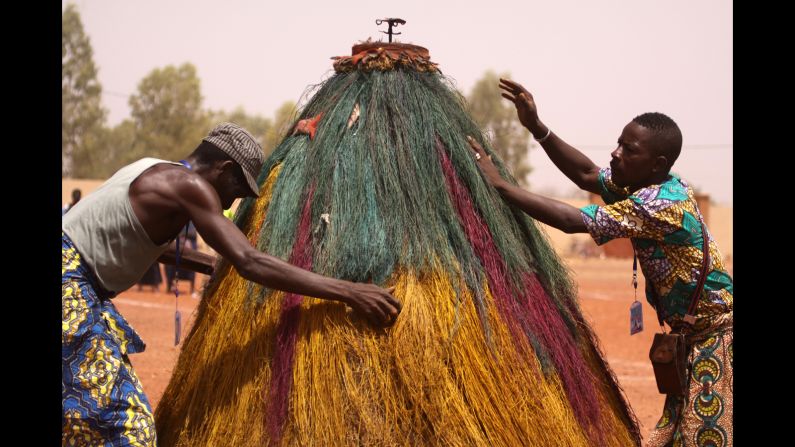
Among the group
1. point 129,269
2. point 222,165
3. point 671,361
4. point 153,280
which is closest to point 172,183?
point 222,165

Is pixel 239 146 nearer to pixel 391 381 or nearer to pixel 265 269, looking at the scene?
pixel 265 269

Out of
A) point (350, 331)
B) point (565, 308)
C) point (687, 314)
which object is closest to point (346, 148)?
point (350, 331)

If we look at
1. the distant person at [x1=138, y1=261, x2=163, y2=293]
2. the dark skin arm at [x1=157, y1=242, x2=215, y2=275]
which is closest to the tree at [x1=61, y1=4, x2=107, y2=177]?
the distant person at [x1=138, y1=261, x2=163, y2=293]

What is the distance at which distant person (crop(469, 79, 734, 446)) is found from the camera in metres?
3.31

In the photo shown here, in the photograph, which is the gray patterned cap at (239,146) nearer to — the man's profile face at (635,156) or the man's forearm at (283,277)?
the man's forearm at (283,277)

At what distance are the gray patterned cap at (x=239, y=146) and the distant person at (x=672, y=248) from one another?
3.34 ft

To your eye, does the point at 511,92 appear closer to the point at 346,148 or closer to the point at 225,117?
the point at 346,148

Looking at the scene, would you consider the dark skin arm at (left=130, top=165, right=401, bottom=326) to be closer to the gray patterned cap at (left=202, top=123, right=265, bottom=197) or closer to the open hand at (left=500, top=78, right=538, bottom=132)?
the gray patterned cap at (left=202, top=123, right=265, bottom=197)

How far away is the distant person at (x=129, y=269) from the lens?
9.99 feet

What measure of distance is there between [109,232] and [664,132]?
7.06 ft

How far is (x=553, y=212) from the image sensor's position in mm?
3311

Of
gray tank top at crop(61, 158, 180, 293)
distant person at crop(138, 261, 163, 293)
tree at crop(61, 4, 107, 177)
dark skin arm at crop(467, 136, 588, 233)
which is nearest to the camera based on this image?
gray tank top at crop(61, 158, 180, 293)

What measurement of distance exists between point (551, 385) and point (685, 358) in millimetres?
570
